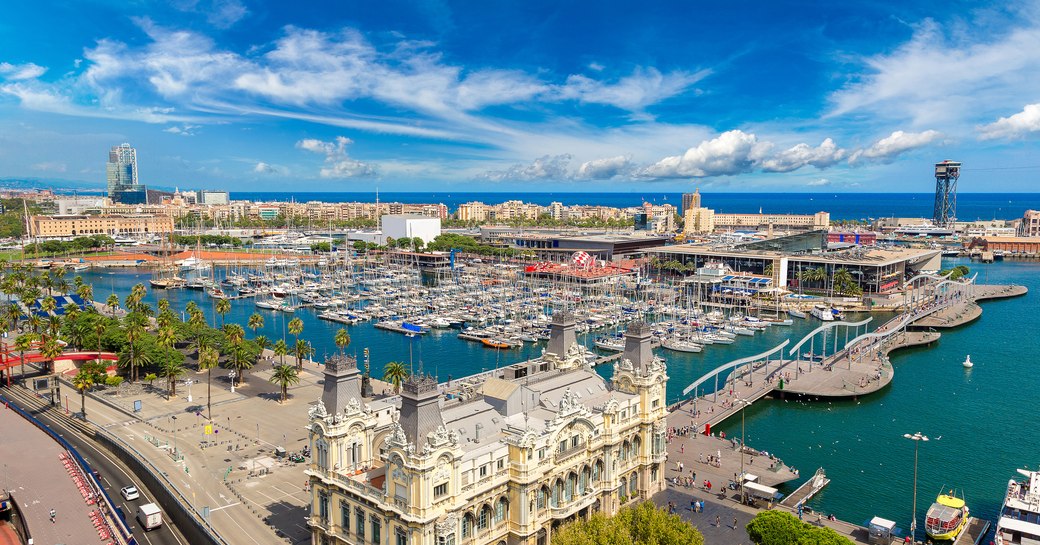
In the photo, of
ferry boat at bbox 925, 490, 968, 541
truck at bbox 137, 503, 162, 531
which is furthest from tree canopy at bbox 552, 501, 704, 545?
truck at bbox 137, 503, 162, 531

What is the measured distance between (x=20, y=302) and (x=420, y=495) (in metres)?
127

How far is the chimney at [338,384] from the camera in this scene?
4556 centimetres

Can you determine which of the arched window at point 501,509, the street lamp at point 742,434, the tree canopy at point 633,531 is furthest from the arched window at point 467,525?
the street lamp at point 742,434

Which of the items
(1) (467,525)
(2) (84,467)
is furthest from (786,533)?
(2) (84,467)

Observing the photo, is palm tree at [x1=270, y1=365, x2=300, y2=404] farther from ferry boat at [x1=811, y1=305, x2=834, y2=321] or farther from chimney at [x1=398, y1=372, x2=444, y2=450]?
ferry boat at [x1=811, y1=305, x2=834, y2=321]

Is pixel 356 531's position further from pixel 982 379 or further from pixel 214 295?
pixel 214 295

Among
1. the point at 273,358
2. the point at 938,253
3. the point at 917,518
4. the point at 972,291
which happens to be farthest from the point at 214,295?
the point at 938,253

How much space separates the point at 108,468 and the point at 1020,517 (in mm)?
77090

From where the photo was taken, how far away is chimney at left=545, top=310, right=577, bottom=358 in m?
61.3

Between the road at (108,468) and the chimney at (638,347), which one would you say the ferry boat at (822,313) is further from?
the road at (108,468)

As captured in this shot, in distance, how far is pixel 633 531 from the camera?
42906 mm

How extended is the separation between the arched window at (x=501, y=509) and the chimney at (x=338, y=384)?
39.6 feet

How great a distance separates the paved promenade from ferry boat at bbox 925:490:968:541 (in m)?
61.5

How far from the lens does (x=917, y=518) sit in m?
55.7
